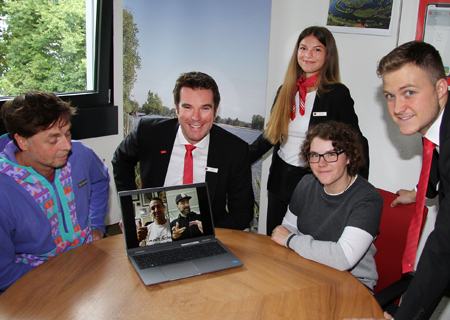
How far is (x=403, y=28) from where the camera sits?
272cm

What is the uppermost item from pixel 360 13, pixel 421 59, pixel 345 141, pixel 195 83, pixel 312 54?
pixel 360 13

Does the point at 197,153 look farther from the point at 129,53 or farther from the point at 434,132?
the point at 129,53

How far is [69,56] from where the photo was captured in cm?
301

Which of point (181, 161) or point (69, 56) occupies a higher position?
point (69, 56)

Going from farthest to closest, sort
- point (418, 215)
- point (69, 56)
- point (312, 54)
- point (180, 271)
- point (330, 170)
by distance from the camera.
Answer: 1. point (69, 56)
2. point (312, 54)
3. point (330, 170)
4. point (418, 215)
5. point (180, 271)

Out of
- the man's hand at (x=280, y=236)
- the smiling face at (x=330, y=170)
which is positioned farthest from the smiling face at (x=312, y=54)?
the man's hand at (x=280, y=236)

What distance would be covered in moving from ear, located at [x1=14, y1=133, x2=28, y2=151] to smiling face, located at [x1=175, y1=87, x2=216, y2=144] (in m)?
0.74

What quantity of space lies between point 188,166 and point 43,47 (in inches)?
62.3

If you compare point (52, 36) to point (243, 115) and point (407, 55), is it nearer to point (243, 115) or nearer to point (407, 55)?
point (243, 115)

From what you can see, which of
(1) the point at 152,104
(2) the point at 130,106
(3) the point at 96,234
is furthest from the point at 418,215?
(2) the point at 130,106

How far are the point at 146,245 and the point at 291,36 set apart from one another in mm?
2247

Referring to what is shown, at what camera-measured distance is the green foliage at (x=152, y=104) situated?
317 cm

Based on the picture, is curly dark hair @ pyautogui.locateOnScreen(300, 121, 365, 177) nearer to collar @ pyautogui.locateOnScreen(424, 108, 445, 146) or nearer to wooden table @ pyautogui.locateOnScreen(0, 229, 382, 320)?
collar @ pyautogui.locateOnScreen(424, 108, 445, 146)

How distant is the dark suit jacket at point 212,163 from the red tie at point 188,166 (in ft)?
0.29
